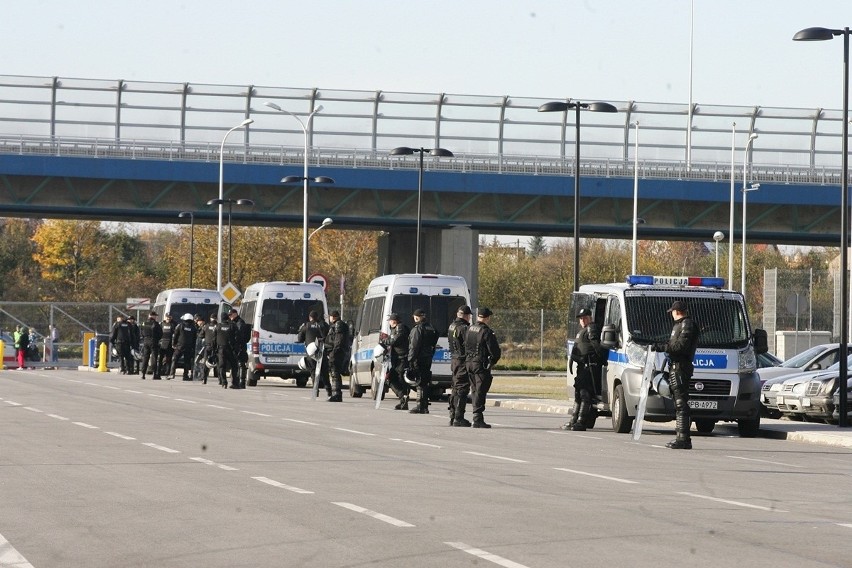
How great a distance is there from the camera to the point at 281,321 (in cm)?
3900

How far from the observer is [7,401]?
28.0m

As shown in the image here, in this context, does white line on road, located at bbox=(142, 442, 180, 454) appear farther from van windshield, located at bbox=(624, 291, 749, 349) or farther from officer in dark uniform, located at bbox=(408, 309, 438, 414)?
officer in dark uniform, located at bbox=(408, 309, 438, 414)

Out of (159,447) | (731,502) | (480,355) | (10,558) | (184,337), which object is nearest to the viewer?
(10,558)

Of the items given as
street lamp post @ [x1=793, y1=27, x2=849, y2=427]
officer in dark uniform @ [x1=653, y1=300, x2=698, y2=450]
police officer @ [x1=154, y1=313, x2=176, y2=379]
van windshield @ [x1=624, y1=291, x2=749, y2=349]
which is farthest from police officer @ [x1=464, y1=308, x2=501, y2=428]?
police officer @ [x1=154, y1=313, x2=176, y2=379]

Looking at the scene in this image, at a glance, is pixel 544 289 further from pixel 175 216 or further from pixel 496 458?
pixel 496 458

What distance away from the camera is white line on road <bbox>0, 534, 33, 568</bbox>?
8.77m

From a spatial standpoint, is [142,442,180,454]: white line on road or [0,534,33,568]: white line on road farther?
[142,442,180,454]: white line on road

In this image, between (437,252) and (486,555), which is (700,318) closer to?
(486,555)

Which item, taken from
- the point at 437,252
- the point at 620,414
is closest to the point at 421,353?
the point at 620,414

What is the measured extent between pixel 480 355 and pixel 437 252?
40.0 metres

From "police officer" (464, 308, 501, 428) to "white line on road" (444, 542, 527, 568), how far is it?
42.3 feet

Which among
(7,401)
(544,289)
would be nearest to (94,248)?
(544,289)

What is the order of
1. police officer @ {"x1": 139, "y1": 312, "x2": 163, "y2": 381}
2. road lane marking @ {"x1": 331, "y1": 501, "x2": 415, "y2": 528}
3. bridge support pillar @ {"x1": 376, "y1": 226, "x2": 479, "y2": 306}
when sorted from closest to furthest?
road lane marking @ {"x1": 331, "y1": 501, "x2": 415, "y2": 528} < police officer @ {"x1": 139, "y1": 312, "x2": 163, "y2": 381} < bridge support pillar @ {"x1": 376, "y1": 226, "x2": 479, "y2": 306}

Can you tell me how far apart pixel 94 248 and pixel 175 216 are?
42457 millimetres
